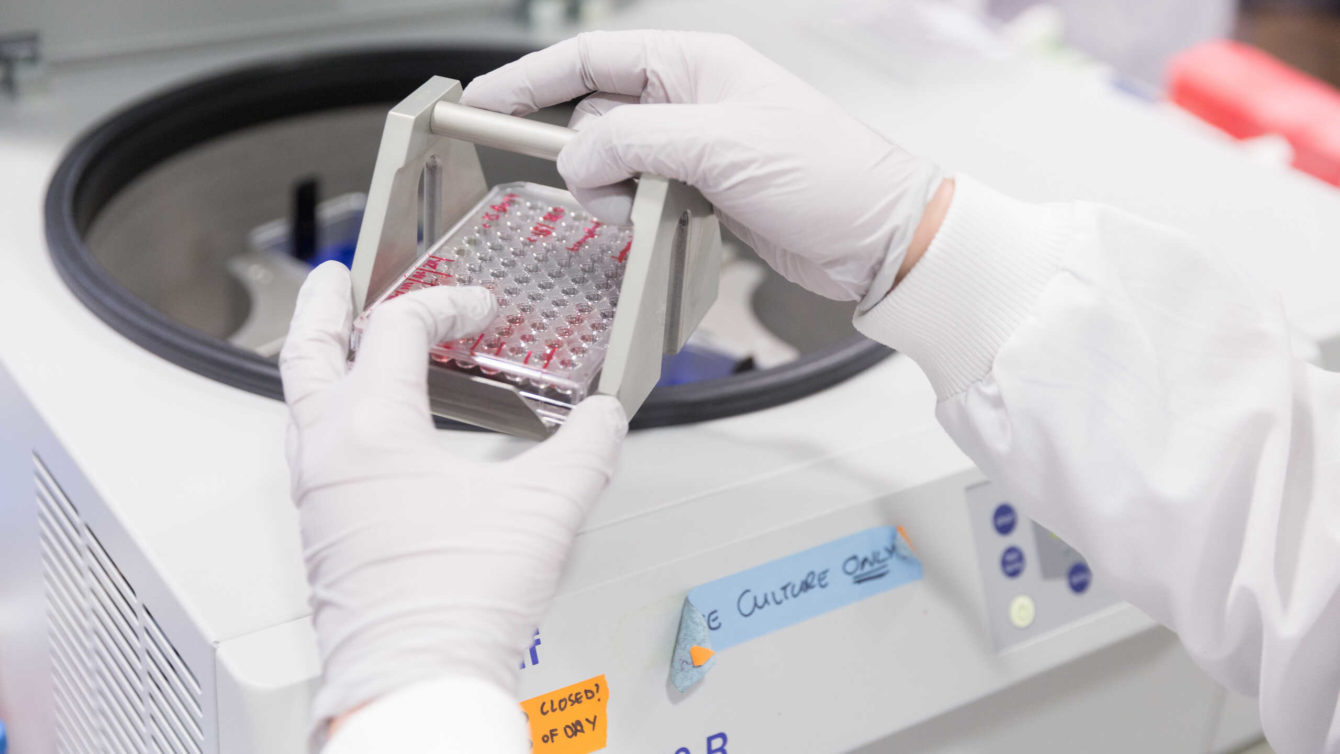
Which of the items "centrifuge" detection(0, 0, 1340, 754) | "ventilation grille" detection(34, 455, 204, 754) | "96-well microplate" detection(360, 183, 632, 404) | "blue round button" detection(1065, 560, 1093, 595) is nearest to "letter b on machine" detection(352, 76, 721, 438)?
"96-well microplate" detection(360, 183, 632, 404)

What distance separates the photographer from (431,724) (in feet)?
2.27

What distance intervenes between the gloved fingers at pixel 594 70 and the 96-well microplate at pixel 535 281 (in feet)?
0.28

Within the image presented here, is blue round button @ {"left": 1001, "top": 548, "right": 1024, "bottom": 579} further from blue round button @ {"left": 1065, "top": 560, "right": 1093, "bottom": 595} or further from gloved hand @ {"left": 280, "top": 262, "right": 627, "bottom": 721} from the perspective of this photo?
gloved hand @ {"left": 280, "top": 262, "right": 627, "bottom": 721}

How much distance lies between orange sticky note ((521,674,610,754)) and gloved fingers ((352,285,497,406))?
24 centimetres

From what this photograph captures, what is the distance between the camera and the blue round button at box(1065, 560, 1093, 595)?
3.66 ft

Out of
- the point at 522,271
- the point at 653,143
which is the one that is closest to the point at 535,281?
the point at 522,271

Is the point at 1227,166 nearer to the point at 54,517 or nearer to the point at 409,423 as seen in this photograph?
the point at 409,423

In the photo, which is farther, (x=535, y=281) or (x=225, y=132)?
(x=225, y=132)

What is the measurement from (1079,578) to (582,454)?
565mm

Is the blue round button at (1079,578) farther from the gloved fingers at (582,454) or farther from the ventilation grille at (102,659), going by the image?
the ventilation grille at (102,659)

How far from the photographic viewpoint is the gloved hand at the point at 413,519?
716 mm

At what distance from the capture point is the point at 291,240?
5.49ft

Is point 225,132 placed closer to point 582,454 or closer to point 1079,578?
point 582,454

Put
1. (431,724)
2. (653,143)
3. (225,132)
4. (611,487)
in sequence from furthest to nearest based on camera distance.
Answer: (225,132)
(611,487)
(653,143)
(431,724)
